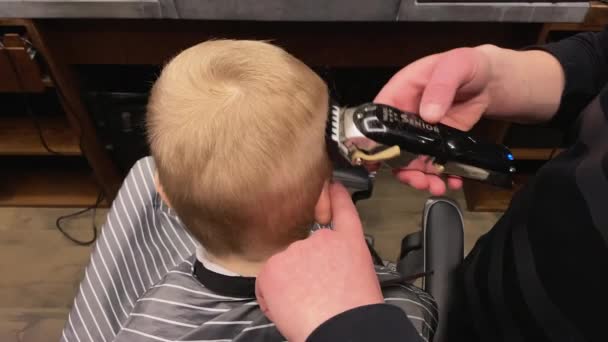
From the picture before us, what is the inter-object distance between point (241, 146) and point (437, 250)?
39 centimetres

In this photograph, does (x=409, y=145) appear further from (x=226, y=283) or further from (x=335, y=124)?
(x=226, y=283)

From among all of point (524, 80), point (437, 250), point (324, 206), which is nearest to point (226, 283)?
point (324, 206)

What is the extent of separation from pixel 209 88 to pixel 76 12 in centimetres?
69

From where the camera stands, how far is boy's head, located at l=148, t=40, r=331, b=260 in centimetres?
49

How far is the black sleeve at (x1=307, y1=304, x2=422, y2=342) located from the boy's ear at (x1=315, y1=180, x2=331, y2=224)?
6.5 inches

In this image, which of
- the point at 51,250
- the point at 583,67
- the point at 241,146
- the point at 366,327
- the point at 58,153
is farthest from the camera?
the point at 51,250

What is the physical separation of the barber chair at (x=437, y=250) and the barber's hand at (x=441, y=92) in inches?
5.3

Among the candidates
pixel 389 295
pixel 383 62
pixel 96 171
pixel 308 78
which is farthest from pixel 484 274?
pixel 96 171

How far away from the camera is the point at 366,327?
1.26ft

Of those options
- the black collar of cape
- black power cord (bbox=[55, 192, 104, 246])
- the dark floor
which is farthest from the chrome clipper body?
black power cord (bbox=[55, 192, 104, 246])

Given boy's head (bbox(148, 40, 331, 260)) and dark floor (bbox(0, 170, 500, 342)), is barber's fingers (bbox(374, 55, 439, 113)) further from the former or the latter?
dark floor (bbox(0, 170, 500, 342))

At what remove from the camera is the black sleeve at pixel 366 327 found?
0.38 meters

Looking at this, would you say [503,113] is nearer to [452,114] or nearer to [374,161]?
[452,114]

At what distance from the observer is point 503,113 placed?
0.67 metres
